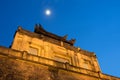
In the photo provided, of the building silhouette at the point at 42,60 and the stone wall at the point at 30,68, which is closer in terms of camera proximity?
the stone wall at the point at 30,68

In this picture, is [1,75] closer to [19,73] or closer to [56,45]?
[19,73]

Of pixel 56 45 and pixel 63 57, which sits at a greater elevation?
pixel 56 45

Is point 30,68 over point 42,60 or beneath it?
beneath

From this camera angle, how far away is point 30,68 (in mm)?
12773

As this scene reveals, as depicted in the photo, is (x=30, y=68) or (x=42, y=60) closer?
(x=30, y=68)

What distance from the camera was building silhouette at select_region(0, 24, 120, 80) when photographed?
12227mm

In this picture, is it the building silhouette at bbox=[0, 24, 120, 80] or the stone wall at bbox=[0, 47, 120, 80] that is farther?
the building silhouette at bbox=[0, 24, 120, 80]

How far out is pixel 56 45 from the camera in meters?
19.1

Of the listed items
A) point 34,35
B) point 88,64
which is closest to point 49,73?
point 34,35

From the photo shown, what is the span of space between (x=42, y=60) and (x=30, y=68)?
5.62ft

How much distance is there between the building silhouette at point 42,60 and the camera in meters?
12.2

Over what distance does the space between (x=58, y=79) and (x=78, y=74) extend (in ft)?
9.33

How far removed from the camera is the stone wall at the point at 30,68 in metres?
11.8

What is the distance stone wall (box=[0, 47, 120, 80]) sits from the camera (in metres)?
11.8
